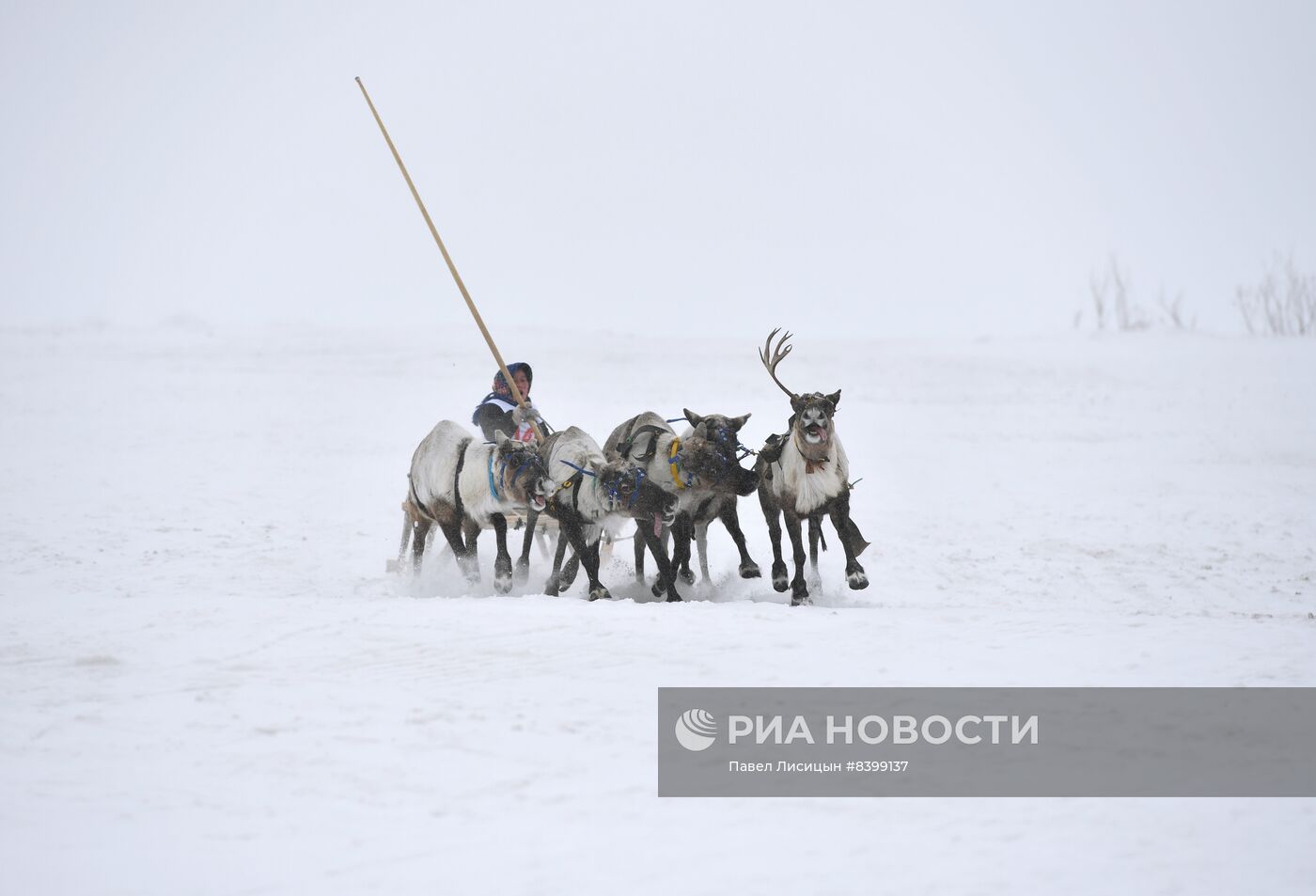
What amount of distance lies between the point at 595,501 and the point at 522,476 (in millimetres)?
665

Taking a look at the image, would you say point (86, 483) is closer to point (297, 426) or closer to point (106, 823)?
point (297, 426)

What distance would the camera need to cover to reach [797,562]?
996 centimetres

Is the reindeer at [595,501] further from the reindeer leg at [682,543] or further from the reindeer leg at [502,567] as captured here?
the reindeer leg at [502,567]

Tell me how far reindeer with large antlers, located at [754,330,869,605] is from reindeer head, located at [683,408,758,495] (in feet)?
0.70

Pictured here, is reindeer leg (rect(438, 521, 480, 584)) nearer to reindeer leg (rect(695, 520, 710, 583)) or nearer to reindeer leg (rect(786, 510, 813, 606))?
reindeer leg (rect(695, 520, 710, 583))

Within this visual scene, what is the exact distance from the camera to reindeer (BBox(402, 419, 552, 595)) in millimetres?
10148

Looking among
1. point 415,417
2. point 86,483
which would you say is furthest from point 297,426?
point 86,483

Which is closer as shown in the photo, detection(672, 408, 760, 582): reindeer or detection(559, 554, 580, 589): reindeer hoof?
detection(672, 408, 760, 582): reindeer

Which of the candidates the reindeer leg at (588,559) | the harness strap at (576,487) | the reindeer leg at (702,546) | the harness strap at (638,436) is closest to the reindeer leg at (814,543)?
the reindeer leg at (702,546)

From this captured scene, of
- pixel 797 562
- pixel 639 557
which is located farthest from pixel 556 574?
pixel 797 562

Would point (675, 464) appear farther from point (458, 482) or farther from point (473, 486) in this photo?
point (458, 482)

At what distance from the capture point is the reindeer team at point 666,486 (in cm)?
970

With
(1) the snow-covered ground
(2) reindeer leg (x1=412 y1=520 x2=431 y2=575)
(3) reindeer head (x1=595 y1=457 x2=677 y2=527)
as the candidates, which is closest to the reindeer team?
A: (3) reindeer head (x1=595 y1=457 x2=677 y2=527)

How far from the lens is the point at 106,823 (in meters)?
5.26
